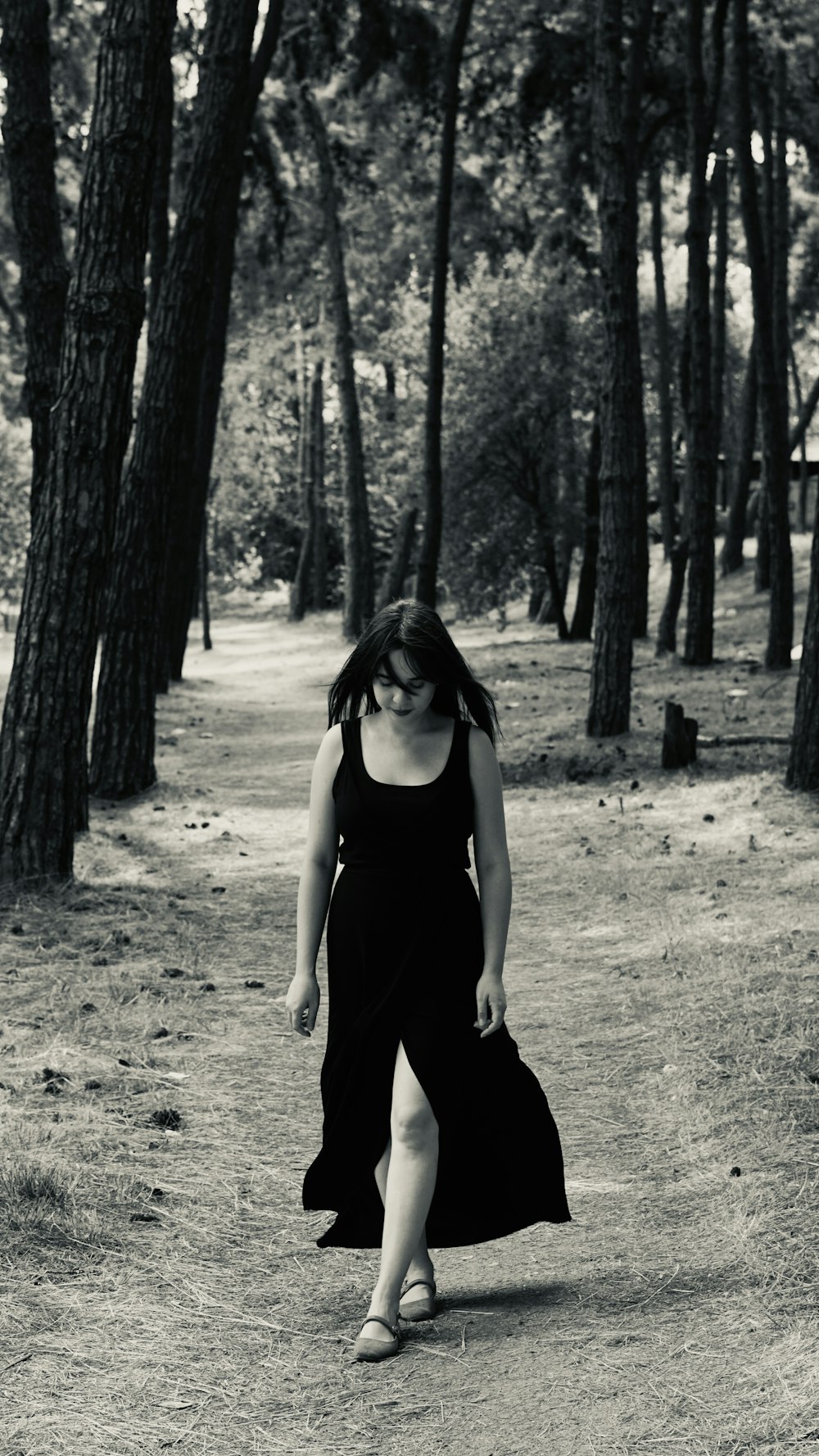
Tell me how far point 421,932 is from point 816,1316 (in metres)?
1.40

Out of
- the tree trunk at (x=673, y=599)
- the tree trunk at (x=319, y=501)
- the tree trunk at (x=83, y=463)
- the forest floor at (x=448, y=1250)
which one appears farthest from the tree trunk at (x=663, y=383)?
the tree trunk at (x=83, y=463)

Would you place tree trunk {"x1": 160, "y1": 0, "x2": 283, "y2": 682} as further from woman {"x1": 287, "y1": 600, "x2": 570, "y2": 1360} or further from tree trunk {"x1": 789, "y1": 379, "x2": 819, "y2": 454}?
tree trunk {"x1": 789, "y1": 379, "x2": 819, "y2": 454}

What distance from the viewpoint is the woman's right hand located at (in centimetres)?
410

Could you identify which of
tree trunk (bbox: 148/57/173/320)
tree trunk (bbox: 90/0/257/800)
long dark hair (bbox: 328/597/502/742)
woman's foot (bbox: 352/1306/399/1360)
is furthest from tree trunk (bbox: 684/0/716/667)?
woman's foot (bbox: 352/1306/399/1360)

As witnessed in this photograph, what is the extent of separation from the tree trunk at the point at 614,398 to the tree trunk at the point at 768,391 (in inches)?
→ 177

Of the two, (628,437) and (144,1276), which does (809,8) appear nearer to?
(628,437)

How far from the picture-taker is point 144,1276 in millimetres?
4355

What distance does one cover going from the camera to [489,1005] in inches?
159

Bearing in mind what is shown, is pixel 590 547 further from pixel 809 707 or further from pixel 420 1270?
pixel 420 1270

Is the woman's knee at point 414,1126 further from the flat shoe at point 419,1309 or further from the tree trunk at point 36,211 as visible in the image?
the tree trunk at point 36,211

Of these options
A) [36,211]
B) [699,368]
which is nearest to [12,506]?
[699,368]

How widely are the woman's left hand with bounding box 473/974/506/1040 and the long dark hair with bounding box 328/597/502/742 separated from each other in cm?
68

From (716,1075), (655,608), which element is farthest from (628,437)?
(655,608)

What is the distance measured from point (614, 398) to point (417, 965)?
1187 cm
